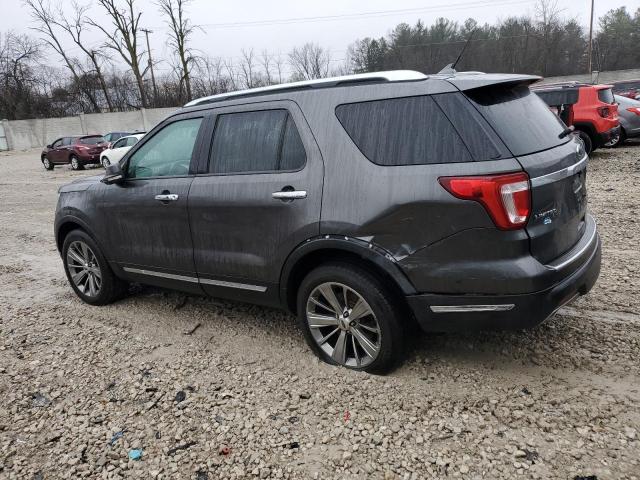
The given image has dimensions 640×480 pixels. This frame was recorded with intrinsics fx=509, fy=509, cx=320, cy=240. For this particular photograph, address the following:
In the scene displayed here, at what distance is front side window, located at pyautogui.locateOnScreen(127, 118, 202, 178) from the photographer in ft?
13.0

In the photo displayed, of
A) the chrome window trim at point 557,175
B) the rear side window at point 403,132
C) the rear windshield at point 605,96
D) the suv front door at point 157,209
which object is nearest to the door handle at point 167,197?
the suv front door at point 157,209

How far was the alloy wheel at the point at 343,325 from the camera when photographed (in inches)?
125

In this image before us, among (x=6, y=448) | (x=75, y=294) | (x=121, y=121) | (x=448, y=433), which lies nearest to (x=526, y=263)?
(x=448, y=433)

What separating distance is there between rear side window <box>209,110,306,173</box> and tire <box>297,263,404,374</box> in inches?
30.1

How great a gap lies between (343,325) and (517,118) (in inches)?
63.8

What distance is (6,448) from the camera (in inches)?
114

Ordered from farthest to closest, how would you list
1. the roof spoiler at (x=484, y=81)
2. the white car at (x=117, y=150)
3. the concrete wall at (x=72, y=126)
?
the concrete wall at (x=72, y=126) → the white car at (x=117, y=150) → the roof spoiler at (x=484, y=81)

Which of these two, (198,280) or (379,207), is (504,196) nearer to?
(379,207)

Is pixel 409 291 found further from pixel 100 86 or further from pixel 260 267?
pixel 100 86

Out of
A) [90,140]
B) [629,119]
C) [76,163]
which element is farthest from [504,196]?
[90,140]

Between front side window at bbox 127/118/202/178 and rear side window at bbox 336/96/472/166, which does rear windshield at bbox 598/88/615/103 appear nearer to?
rear side window at bbox 336/96/472/166

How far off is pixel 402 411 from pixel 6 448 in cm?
227

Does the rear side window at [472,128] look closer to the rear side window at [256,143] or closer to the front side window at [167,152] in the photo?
the rear side window at [256,143]

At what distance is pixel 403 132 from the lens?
2.89 m
